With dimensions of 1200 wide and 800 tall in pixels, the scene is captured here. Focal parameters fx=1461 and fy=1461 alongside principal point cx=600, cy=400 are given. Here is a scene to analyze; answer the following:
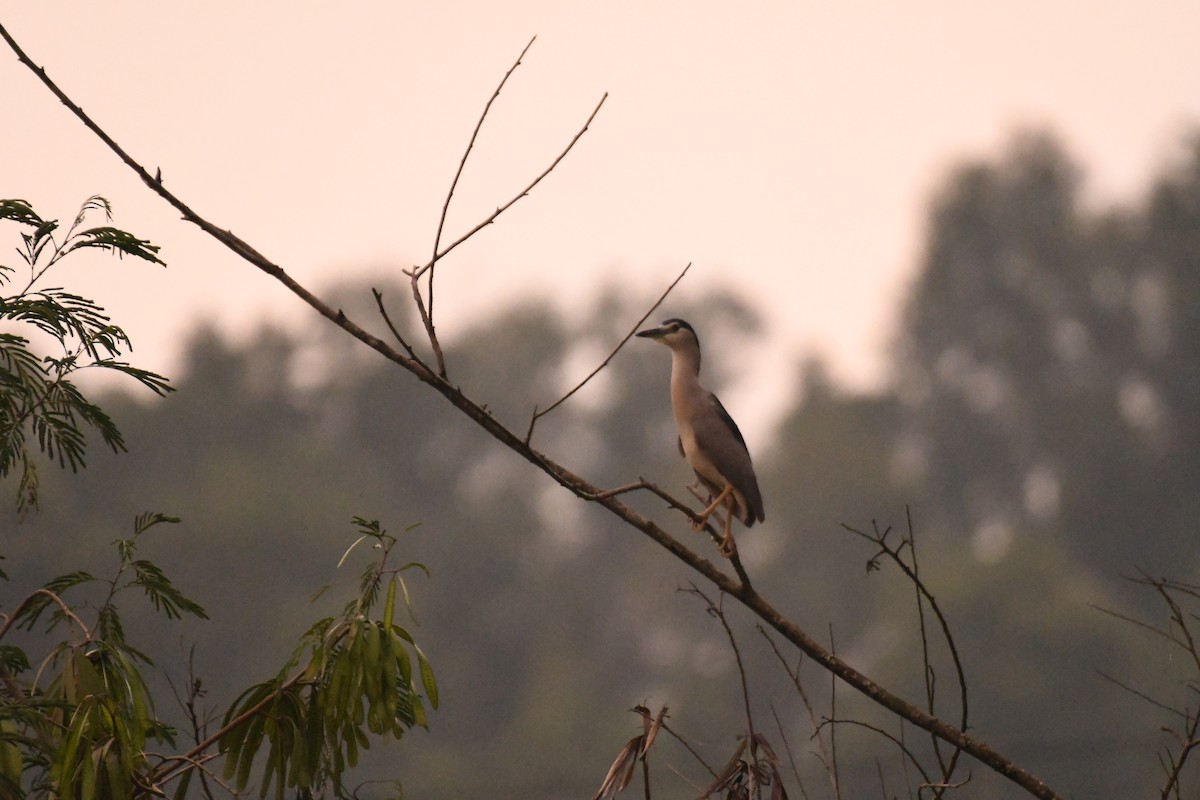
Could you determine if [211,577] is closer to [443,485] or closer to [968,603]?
[443,485]

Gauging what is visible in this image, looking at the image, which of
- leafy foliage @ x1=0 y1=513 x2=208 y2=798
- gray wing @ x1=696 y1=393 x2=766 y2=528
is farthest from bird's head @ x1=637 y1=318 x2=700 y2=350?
leafy foliage @ x1=0 y1=513 x2=208 y2=798

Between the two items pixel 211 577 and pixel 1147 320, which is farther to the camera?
pixel 1147 320

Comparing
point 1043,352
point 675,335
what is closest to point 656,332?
point 675,335

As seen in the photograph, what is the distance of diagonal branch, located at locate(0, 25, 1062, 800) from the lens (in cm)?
286

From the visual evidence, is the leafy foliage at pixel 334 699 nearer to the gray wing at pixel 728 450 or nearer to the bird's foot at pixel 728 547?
the bird's foot at pixel 728 547

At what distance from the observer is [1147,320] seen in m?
58.6

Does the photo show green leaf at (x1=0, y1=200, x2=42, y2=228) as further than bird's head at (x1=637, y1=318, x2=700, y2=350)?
No

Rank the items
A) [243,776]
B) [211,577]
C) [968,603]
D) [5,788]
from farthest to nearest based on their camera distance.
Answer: [211,577] → [968,603] → [243,776] → [5,788]

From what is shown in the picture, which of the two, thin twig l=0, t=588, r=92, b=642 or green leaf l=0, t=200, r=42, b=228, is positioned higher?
green leaf l=0, t=200, r=42, b=228

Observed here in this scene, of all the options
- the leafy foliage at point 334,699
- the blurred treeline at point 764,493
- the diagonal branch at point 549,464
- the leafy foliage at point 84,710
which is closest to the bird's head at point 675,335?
the diagonal branch at point 549,464

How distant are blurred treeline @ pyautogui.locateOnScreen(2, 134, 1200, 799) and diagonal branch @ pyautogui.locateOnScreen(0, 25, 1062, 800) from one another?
1500 inches

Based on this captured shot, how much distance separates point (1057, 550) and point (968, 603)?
440 inches

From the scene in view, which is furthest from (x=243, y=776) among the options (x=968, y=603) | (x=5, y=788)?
(x=968, y=603)

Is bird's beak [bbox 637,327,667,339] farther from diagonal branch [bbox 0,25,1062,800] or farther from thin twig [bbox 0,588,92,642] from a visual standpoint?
thin twig [bbox 0,588,92,642]
